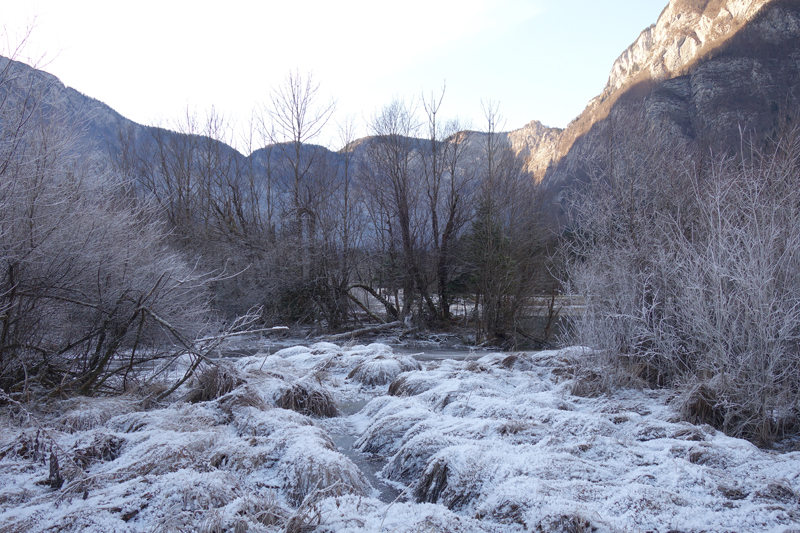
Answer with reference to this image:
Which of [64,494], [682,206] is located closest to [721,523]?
[64,494]

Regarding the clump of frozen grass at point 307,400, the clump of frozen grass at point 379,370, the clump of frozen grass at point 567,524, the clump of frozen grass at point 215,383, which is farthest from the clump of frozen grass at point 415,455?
the clump of frozen grass at point 379,370

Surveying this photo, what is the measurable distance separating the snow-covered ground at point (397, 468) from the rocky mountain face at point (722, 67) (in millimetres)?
42420

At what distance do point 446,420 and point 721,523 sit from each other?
9.90ft

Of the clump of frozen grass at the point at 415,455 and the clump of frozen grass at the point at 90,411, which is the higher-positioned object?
the clump of frozen grass at the point at 90,411

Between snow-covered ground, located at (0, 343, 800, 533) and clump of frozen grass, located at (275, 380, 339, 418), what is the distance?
228mm

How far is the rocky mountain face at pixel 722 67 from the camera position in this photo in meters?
57.6

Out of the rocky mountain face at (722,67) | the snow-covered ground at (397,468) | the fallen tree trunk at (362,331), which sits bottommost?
the fallen tree trunk at (362,331)

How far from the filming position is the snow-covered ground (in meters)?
3.12

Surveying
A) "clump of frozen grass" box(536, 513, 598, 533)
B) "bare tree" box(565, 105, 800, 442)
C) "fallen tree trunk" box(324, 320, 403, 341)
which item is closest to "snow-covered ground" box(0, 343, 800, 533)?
"clump of frozen grass" box(536, 513, 598, 533)

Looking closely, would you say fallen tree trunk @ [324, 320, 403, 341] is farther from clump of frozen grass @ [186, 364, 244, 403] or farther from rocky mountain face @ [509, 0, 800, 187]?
rocky mountain face @ [509, 0, 800, 187]

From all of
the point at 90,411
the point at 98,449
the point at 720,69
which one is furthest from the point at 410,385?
the point at 720,69

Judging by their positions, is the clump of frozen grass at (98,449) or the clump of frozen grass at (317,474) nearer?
the clump of frozen grass at (317,474)

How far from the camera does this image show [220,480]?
3.66m

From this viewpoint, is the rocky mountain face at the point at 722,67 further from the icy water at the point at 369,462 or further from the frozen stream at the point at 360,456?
the icy water at the point at 369,462
